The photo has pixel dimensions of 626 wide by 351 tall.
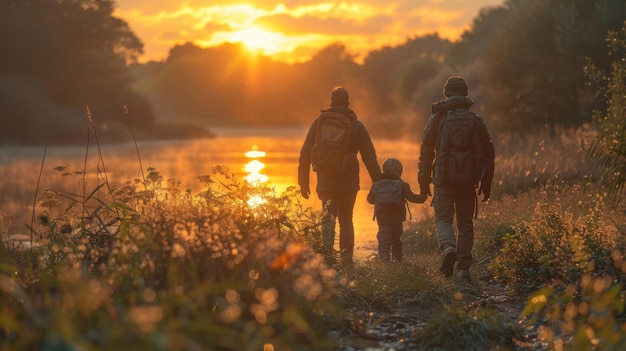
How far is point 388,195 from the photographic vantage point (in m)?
9.45

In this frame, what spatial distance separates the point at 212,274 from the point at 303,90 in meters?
110

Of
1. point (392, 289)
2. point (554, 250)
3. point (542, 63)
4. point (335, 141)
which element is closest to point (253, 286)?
point (392, 289)

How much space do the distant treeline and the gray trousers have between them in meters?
3.46

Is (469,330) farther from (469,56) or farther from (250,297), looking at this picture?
(469,56)

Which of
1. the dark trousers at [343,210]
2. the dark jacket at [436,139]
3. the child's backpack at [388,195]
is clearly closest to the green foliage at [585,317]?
the dark jacket at [436,139]

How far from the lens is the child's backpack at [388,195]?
945 centimetres

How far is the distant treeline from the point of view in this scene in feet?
83.2

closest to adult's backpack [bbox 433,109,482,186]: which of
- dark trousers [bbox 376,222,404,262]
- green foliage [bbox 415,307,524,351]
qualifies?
dark trousers [bbox 376,222,404,262]

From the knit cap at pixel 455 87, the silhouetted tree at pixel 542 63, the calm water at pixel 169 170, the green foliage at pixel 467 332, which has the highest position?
the silhouetted tree at pixel 542 63

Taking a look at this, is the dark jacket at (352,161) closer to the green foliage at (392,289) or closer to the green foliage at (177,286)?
→ the green foliage at (177,286)

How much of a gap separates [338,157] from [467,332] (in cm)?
382

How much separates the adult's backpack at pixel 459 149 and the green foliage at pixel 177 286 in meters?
1.87

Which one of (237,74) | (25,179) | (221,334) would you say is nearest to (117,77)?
(25,179)

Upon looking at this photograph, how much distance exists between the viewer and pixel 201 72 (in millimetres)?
117750
